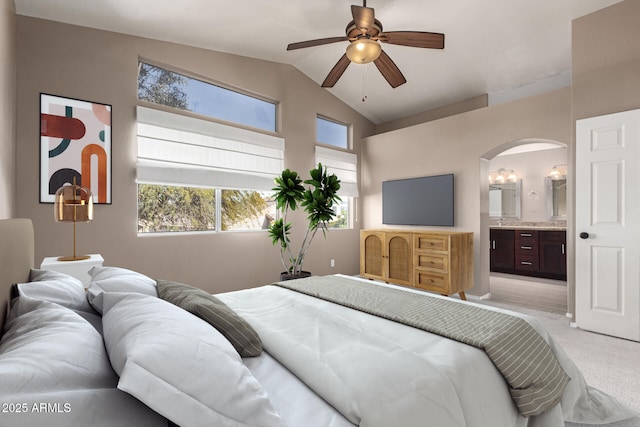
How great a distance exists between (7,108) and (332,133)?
4.11 metres

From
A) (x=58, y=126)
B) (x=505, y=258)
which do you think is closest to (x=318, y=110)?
(x=58, y=126)

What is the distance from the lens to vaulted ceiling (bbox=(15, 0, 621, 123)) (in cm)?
299

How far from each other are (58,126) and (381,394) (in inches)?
138

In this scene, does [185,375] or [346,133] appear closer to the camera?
[185,375]

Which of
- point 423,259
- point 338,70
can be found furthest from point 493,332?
point 423,259

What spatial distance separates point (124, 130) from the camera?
3275 mm

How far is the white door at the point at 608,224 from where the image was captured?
9.43ft

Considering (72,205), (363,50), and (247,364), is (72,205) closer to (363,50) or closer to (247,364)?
(247,364)

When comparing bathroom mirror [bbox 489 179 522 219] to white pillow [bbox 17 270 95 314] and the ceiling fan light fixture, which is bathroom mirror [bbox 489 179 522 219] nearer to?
the ceiling fan light fixture

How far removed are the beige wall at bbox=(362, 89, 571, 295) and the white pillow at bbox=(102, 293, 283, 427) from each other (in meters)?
4.25

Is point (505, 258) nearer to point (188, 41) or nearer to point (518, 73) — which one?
point (518, 73)

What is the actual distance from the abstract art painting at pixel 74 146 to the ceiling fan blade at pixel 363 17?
253 cm

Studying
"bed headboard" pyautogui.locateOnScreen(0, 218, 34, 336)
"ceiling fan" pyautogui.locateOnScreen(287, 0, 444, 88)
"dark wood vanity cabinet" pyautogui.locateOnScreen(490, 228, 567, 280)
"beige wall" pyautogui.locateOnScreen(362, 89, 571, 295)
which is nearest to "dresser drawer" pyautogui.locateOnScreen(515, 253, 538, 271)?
"dark wood vanity cabinet" pyautogui.locateOnScreen(490, 228, 567, 280)

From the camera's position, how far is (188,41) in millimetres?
3643
